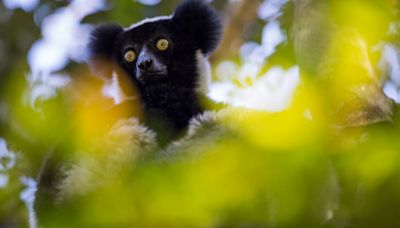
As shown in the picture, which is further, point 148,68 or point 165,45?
point 165,45

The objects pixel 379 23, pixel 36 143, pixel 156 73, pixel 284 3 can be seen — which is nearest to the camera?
pixel 379 23

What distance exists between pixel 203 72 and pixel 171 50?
0.29 metres

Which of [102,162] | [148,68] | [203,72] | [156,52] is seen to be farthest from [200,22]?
[102,162]

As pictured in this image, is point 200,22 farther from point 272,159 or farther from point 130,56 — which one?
point 272,159

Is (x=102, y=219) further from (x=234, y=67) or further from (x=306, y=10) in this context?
(x=234, y=67)

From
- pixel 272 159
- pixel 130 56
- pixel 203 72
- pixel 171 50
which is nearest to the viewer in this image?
pixel 272 159

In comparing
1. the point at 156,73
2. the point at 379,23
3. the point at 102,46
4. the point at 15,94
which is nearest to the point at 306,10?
the point at 379,23

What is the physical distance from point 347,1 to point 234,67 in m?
2.39

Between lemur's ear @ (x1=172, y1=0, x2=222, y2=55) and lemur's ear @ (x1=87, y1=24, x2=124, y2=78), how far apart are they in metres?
0.44

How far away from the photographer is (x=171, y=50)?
163 inches

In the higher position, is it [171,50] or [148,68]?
[171,50]

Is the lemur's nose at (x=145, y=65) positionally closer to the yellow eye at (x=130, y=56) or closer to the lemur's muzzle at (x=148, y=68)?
the lemur's muzzle at (x=148, y=68)

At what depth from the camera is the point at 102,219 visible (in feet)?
7.94

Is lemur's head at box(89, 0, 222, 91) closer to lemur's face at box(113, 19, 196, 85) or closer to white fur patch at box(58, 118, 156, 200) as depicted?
lemur's face at box(113, 19, 196, 85)
